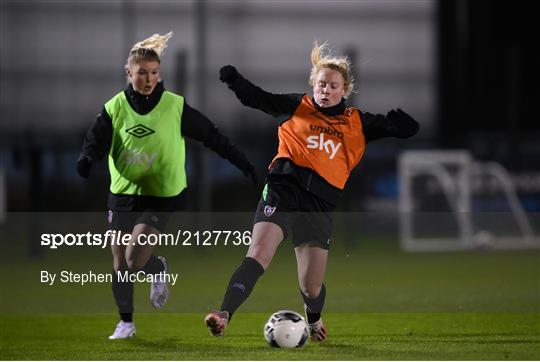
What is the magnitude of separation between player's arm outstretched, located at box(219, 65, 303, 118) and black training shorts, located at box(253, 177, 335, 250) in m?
0.38

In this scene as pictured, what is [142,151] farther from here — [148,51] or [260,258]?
[260,258]

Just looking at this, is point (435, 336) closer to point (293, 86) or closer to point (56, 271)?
point (56, 271)

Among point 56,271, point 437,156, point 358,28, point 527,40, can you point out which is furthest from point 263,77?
point 56,271

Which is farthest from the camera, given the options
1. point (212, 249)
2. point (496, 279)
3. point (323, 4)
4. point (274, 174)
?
point (323, 4)

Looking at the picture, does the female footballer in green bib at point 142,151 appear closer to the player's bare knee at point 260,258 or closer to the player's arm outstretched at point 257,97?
the player's arm outstretched at point 257,97

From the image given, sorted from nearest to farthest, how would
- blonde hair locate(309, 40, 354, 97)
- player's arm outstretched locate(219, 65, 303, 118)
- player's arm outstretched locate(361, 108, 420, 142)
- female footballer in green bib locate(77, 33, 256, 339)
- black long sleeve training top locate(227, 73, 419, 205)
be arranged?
player's arm outstretched locate(219, 65, 303, 118) < black long sleeve training top locate(227, 73, 419, 205) < blonde hair locate(309, 40, 354, 97) < player's arm outstretched locate(361, 108, 420, 142) < female footballer in green bib locate(77, 33, 256, 339)

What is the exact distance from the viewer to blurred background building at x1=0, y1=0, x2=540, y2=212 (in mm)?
12891

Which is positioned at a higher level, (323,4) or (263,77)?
(323,4)

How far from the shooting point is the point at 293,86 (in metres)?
13.7

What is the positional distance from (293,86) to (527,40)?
4086mm

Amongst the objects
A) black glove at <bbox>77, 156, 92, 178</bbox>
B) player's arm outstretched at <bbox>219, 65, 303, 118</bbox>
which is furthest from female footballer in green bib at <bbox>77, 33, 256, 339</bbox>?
player's arm outstretched at <bbox>219, 65, 303, 118</bbox>

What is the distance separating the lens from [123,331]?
21.6 ft

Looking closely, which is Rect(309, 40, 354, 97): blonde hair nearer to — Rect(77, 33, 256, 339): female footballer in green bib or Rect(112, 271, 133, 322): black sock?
Rect(77, 33, 256, 339): female footballer in green bib

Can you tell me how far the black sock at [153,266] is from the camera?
658 cm
